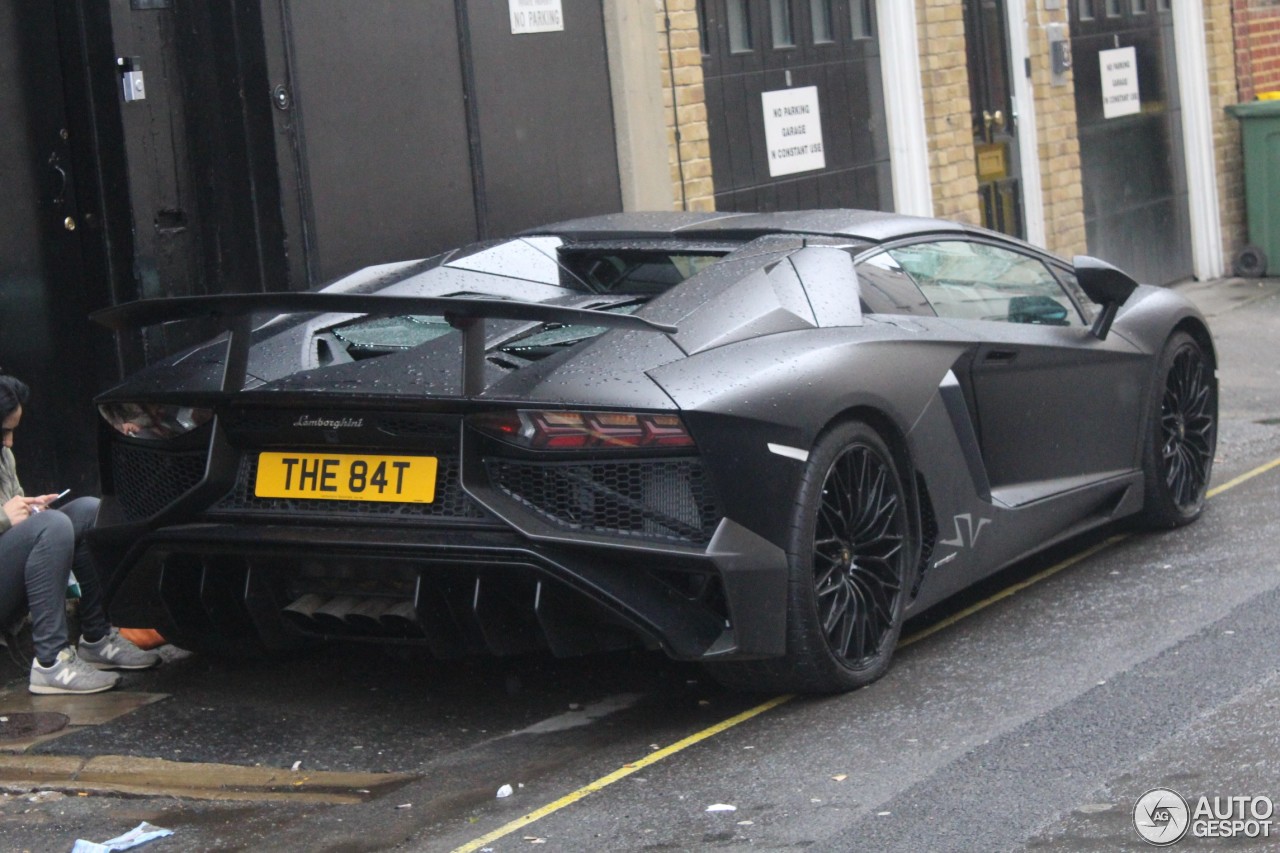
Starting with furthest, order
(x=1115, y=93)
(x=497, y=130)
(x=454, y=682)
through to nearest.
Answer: (x=1115, y=93) → (x=497, y=130) → (x=454, y=682)

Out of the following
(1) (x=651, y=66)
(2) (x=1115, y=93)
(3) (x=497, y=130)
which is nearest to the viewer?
(3) (x=497, y=130)

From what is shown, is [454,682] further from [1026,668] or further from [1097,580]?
[1097,580]

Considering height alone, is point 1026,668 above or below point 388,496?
below

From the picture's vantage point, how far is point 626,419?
177 inches

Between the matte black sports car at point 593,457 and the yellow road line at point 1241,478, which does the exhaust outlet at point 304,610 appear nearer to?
the matte black sports car at point 593,457

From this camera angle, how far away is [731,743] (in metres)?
4.66

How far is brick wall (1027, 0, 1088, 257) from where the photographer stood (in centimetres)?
1314

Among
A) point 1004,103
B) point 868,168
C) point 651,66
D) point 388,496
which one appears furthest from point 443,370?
point 1004,103

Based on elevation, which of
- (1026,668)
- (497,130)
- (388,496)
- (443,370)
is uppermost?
(497,130)

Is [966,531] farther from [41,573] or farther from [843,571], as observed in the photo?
[41,573]

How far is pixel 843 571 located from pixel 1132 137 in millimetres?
10536

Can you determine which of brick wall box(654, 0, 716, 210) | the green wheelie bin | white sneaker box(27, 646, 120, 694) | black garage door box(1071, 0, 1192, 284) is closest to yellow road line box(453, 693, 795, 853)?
white sneaker box(27, 646, 120, 694)

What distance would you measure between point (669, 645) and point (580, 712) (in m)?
0.68

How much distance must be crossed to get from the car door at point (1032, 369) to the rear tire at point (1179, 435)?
0.13 metres
